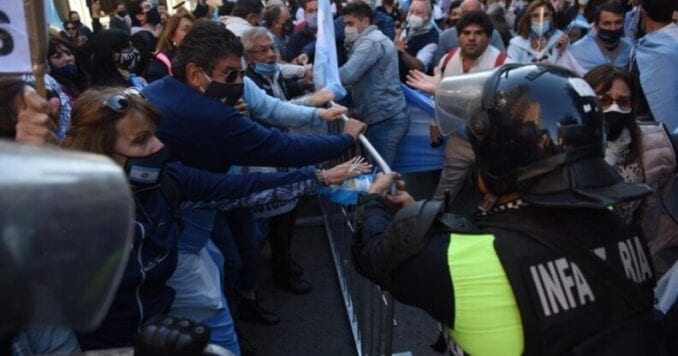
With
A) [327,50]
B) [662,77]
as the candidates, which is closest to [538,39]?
[662,77]

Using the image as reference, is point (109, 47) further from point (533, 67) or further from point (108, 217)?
point (108, 217)

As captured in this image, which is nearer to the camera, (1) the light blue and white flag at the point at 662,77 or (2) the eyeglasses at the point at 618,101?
(2) the eyeglasses at the point at 618,101

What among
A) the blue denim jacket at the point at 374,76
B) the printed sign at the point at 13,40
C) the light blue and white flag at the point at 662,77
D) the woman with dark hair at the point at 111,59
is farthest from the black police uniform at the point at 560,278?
the blue denim jacket at the point at 374,76

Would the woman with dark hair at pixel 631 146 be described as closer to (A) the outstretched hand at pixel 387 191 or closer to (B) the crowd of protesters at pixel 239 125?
(B) the crowd of protesters at pixel 239 125

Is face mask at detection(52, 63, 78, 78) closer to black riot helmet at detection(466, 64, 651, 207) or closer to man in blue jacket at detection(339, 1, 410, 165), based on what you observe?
man in blue jacket at detection(339, 1, 410, 165)

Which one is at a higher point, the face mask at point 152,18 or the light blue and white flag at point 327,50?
the light blue and white flag at point 327,50

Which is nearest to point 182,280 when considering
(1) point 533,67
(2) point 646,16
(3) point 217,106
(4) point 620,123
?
(3) point 217,106

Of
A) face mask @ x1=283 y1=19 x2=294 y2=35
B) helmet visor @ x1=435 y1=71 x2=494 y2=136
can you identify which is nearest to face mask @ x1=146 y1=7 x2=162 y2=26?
face mask @ x1=283 y1=19 x2=294 y2=35

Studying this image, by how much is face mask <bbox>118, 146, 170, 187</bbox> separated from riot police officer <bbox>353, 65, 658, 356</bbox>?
987 millimetres

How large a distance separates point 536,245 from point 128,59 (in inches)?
148

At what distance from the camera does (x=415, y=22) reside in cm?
634

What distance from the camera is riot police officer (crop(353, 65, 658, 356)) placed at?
4.42ft

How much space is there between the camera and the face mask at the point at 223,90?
2.73m

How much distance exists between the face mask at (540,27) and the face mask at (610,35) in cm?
53
